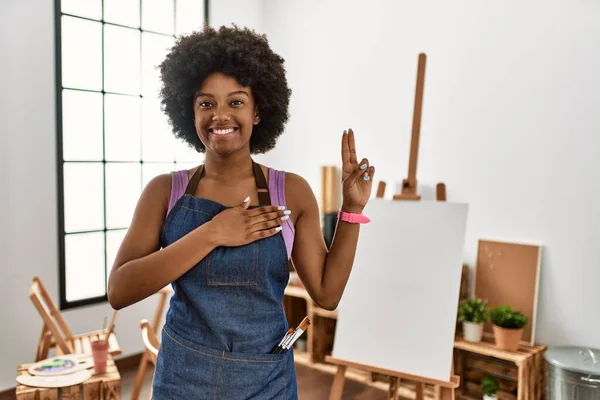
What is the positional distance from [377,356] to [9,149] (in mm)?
2406

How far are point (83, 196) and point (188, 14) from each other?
1.61 m

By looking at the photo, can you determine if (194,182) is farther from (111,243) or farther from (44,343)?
(111,243)

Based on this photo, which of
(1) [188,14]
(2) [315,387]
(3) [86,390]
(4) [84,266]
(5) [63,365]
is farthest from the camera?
(1) [188,14]

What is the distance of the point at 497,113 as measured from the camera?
3.22 m

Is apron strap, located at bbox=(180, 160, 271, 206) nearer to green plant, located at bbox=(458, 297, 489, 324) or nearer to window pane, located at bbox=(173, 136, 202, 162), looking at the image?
green plant, located at bbox=(458, 297, 489, 324)

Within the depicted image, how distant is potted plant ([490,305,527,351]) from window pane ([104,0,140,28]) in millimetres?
3058

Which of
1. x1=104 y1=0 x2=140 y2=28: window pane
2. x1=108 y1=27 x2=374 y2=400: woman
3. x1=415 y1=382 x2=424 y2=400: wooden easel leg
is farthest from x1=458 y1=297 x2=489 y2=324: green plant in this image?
Answer: x1=104 y1=0 x2=140 y2=28: window pane

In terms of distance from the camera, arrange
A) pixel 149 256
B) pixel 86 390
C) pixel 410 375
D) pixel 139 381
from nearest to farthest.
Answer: pixel 149 256, pixel 410 375, pixel 86 390, pixel 139 381

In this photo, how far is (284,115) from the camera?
135 cm

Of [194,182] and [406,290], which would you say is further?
[406,290]

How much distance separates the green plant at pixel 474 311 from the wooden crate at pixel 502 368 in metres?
0.14

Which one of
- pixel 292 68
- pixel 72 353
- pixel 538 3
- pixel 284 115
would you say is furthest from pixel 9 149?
pixel 538 3

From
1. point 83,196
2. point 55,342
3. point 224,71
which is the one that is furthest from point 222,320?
point 83,196

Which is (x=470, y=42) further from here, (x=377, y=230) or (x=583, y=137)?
(x=377, y=230)
